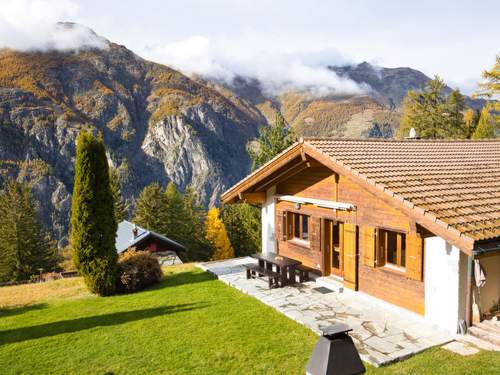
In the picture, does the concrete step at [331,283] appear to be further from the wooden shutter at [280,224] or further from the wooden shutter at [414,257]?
the wooden shutter at [414,257]

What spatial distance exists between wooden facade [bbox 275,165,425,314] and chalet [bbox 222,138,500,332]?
0.9 inches

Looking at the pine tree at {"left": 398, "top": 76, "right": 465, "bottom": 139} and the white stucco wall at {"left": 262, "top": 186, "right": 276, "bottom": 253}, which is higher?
the pine tree at {"left": 398, "top": 76, "right": 465, "bottom": 139}

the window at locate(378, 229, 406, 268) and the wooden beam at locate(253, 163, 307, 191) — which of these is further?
the wooden beam at locate(253, 163, 307, 191)

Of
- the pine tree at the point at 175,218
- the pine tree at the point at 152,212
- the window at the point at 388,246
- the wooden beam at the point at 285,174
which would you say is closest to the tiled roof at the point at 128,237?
the pine tree at the point at 152,212

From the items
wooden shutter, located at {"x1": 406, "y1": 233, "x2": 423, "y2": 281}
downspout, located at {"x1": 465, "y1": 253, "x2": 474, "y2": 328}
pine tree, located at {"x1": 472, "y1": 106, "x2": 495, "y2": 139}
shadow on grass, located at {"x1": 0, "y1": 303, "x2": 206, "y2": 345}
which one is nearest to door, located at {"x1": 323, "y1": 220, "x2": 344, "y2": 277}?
wooden shutter, located at {"x1": 406, "y1": 233, "x2": 423, "y2": 281}

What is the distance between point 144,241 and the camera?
108 feet

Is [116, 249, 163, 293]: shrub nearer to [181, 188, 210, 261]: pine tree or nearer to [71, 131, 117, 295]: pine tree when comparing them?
[71, 131, 117, 295]: pine tree

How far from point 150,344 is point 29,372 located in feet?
6.73

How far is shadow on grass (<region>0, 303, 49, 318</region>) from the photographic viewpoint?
10.7 metres

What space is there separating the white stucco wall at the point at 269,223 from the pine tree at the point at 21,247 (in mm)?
30790

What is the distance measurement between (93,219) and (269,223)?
5360mm

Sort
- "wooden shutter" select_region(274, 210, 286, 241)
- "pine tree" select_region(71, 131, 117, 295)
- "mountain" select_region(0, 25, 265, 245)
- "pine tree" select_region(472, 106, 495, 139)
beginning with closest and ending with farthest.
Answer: "pine tree" select_region(71, 131, 117, 295)
"wooden shutter" select_region(274, 210, 286, 241)
"pine tree" select_region(472, 106, 495, 139)
"mountain" select_region(0, 25, 265, 245)

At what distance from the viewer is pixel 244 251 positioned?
2095 inches

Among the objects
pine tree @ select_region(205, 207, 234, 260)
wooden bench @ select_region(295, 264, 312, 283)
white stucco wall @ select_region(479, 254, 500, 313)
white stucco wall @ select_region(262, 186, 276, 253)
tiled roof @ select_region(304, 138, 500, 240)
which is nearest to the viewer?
tiled roof @ select_region(304, 138, 500, 240)
